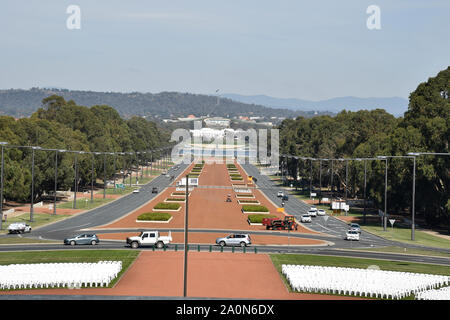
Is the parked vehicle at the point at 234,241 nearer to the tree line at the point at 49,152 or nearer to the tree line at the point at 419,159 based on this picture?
the tree line at the point at 419,159

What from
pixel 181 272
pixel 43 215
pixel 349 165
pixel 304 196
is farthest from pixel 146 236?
pixel 304 196

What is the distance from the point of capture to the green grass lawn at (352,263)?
2050 inches

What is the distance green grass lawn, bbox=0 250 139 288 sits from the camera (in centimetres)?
5147

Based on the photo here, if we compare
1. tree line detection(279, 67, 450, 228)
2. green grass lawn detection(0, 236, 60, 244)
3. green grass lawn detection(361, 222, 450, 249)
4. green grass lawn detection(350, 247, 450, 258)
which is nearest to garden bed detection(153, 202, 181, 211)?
green grass lawn detection(361, 222, 450, 249)

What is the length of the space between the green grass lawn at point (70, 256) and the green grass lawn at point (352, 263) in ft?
45.6

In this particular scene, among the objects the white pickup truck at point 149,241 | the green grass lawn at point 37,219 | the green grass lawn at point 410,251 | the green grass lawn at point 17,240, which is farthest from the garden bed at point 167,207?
the green grass lawn at point 410,251

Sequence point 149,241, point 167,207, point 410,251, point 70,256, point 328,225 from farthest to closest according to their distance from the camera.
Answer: point 167,207 < point 328,225 < point 410,251 < point 149,241 < point 70,256

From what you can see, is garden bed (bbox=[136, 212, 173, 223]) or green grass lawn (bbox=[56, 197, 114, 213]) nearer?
garden bed (bbox=[136, 212, 173, 223])

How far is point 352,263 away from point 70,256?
2627 cm

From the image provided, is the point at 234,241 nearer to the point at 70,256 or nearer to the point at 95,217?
the point at 70,256

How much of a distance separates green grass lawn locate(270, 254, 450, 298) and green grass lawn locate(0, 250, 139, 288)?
1391cm

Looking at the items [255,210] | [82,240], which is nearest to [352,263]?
[82,240]

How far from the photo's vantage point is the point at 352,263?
178 feet

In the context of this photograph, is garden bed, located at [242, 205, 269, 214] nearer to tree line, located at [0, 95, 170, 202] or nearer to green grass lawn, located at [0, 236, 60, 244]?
tree line, located at [0, 95, 170, 202]
